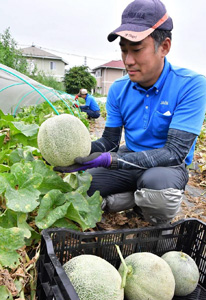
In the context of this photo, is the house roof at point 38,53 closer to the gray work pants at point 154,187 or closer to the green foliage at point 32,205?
the gray work pants at point 154,187

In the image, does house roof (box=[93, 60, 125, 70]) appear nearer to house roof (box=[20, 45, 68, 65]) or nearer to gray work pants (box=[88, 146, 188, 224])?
house roof (box=[20, 45, 68, 65])

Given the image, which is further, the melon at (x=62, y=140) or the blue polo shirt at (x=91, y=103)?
the blue polo shirt at (x=91, y=103)

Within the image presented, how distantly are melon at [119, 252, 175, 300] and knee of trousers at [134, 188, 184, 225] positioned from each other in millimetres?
700

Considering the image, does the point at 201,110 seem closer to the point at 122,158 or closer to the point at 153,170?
the point at 153,170

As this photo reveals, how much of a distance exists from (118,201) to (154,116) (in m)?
0.89

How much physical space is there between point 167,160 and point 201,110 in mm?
507

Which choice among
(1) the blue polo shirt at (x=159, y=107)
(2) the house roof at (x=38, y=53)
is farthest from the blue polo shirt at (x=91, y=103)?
(2) the house roof at (x=38, y=53)

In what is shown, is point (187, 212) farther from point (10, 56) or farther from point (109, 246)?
point (10, 56)

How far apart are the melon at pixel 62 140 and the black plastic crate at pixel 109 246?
0.54 meters

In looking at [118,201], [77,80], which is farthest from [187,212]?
[77,80]

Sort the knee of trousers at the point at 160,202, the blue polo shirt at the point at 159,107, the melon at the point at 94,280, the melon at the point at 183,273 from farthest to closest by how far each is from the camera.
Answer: the blue polo shirt at the point at 159,107, the knee of trousers at the point at 160,202, the melon at the point at 183,273, the melon at the point at 94,280

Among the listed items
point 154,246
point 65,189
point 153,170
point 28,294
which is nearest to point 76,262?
point 28,294

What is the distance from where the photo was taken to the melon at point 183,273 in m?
1.44

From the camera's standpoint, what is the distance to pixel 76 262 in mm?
1221
